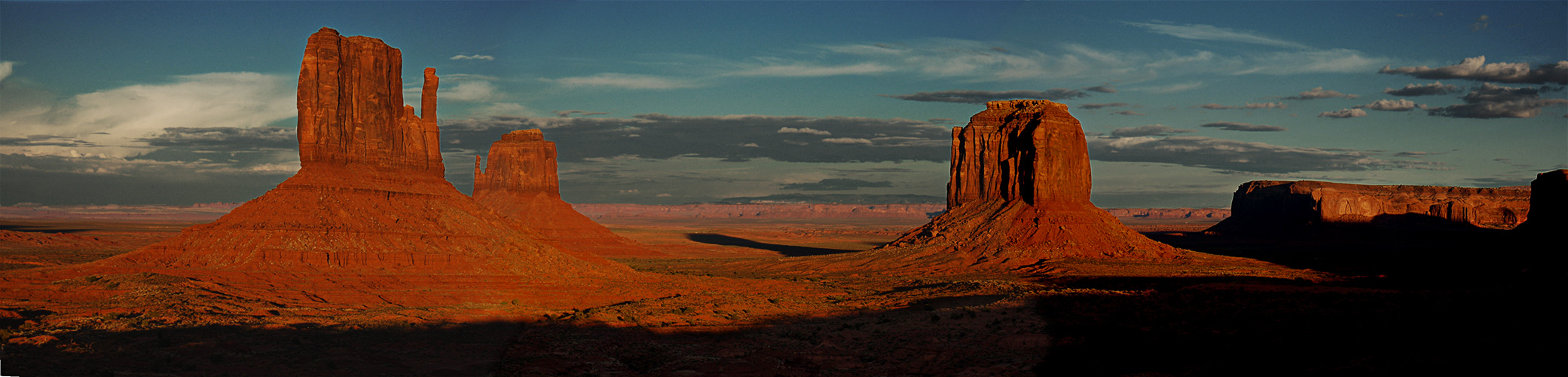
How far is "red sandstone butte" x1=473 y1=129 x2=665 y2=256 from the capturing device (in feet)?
322

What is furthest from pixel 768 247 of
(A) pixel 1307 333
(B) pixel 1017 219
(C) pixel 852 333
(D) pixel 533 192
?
(A) pixel 1307 333

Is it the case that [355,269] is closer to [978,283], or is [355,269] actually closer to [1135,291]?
[978,283]

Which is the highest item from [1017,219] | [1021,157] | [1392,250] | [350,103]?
[350,103]

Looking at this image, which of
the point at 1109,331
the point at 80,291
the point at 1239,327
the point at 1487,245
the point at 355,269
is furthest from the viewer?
the point at 1487,245

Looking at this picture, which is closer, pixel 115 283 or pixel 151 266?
pixel 115 283

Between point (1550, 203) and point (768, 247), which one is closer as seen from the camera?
point (1550, 203)

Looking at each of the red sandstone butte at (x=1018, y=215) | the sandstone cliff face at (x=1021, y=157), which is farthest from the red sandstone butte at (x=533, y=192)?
the sandstone cliff face at (x=1021, y=157)

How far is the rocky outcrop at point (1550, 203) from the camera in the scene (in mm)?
36312

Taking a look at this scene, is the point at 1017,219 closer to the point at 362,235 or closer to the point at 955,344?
the point at 955,344

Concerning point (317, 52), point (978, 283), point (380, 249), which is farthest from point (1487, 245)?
point (317, 52)

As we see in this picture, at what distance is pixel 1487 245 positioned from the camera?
63.3 m

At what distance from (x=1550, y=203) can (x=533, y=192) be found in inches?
3668

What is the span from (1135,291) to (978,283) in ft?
32.9

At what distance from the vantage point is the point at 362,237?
45.2 meters
